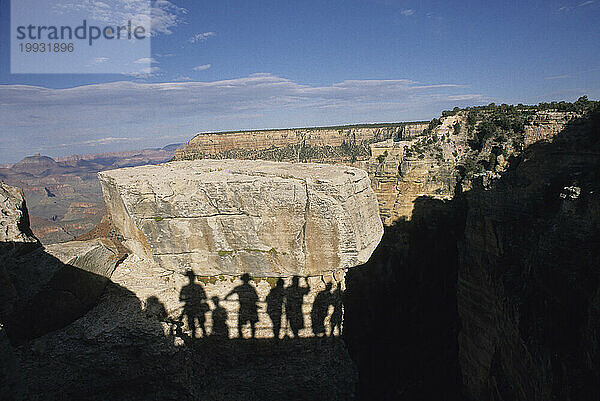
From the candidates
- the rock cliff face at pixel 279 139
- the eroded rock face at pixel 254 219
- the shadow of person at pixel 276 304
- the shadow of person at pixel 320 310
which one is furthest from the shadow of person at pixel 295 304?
the rock cliff face at pixel 279 139

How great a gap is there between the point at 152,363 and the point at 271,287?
2560 mm

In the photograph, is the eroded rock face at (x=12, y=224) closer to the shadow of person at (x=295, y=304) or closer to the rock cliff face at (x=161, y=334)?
the rock cliff face at (x=161, y=334)

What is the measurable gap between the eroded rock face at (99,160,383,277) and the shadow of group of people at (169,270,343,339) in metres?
0.40

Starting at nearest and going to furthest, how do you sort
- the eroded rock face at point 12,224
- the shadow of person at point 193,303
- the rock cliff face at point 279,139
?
1. the eroded rock face at point 12,224
2. the shadow of person at point 193,303
3. the rock cliff face at point 279,139

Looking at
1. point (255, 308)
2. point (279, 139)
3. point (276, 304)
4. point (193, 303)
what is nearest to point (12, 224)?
point (193, 303)

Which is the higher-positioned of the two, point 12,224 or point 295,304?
point 12,224

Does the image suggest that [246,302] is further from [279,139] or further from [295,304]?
[279,139]

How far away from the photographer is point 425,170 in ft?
55.8

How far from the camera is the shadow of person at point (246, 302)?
6109 millimetres

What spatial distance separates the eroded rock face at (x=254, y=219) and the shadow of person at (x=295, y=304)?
36 cm

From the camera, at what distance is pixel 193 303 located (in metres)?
6.27

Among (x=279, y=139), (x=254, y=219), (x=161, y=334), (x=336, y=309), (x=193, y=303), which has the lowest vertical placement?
(x=161, y=334)

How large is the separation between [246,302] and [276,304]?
0.59m

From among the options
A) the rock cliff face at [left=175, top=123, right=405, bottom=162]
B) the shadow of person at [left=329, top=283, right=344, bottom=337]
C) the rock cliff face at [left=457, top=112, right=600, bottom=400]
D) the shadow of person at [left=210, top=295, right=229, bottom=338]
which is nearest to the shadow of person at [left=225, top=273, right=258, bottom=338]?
the shadow of person at [left=210, top=295, right=229, bottom=338]
